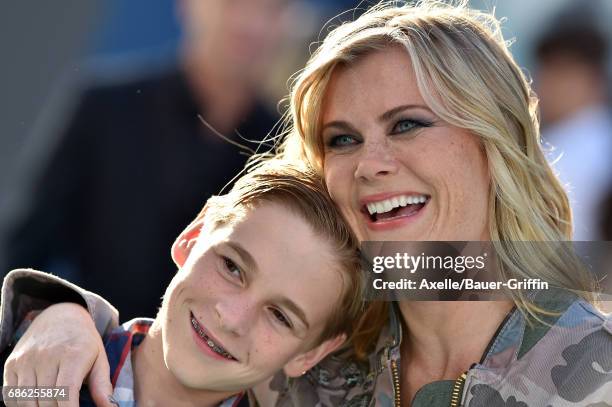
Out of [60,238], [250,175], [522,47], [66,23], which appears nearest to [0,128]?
[66,23]

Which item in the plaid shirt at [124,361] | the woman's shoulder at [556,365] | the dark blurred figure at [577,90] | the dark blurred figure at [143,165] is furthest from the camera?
the dark blurred figure at [577,90]

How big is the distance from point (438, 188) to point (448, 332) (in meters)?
0.32

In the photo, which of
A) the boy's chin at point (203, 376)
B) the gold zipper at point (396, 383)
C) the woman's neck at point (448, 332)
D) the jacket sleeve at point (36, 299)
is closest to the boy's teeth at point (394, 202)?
the woman's neck at point (448, 332)

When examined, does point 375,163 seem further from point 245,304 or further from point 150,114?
point 150,114

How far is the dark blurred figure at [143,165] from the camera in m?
3.17

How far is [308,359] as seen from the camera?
2.25 meters

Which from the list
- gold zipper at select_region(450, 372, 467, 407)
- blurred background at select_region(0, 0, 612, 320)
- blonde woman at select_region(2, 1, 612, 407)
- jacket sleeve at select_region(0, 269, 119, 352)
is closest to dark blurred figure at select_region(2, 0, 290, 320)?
blurred background at select_region(0, 0, 612, 320)

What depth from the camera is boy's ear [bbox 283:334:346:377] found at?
223 cm

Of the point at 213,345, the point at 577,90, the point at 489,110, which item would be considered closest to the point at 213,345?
the point at 213,345

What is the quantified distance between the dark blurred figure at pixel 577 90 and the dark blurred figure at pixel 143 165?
39.7 inches

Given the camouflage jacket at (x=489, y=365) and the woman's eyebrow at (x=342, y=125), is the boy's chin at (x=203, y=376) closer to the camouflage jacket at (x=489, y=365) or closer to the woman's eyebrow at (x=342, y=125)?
the camouflage jacket at (x=489, y=365)

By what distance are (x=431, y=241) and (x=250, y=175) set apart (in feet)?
1.43

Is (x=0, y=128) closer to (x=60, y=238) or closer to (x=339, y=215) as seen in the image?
(x=60, y=238)

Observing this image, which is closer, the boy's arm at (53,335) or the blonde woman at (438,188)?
the boy's arm at (53,335)
